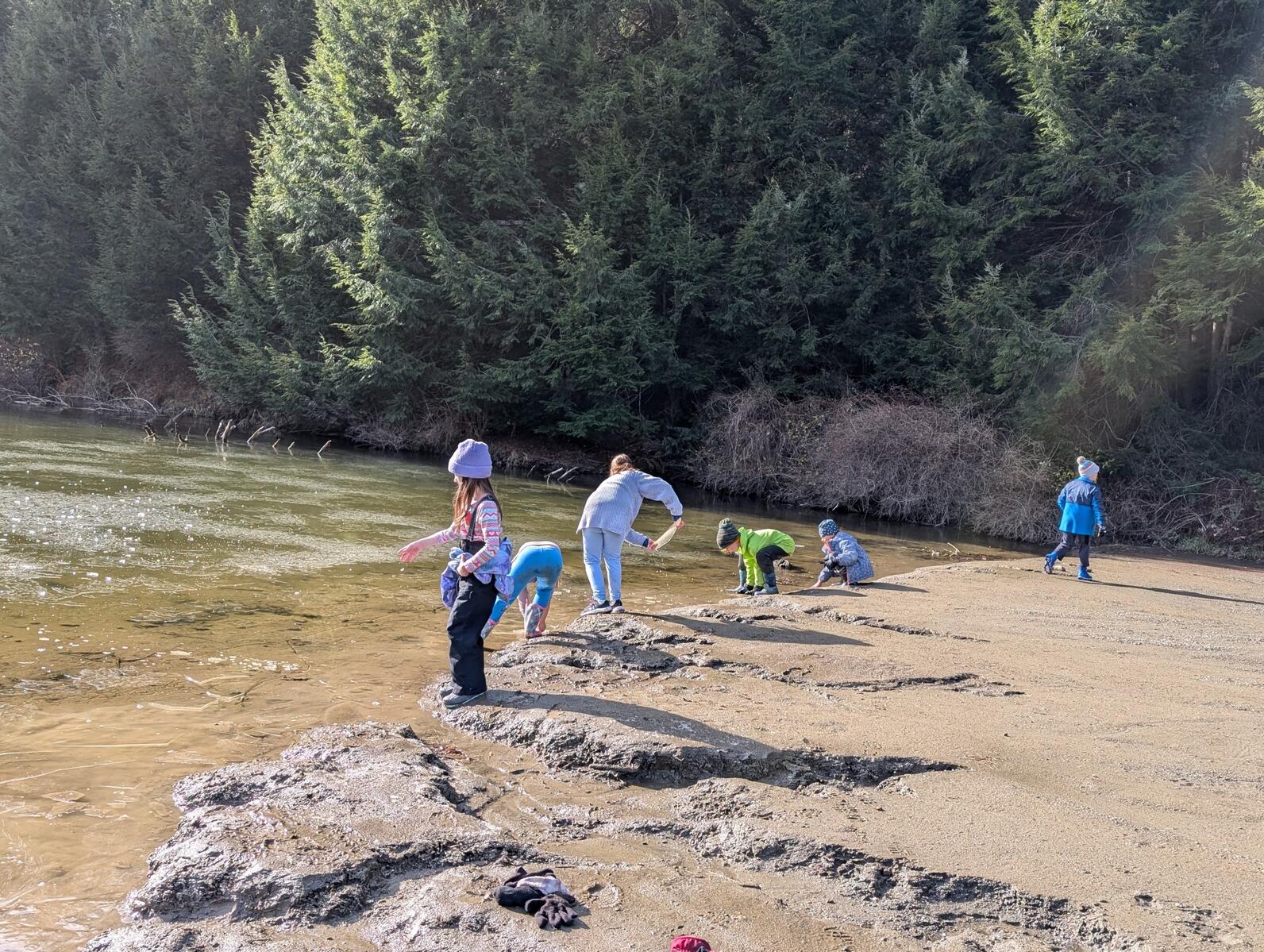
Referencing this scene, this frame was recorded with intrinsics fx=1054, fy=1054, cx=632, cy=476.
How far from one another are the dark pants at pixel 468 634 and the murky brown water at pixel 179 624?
46cm

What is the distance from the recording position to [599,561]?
10211 mm

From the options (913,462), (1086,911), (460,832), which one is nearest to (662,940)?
(460,832)

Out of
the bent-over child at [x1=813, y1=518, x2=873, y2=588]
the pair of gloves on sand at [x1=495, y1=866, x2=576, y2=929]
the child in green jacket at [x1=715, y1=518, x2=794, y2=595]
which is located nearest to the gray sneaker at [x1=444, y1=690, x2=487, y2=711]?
the pair of gloves on sand at [x1=495, y1=866, x2=576, y2=929]

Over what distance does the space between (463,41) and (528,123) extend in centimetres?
267

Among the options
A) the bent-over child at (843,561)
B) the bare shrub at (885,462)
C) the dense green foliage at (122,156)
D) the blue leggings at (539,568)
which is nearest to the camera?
the blue leggings at (539,568)

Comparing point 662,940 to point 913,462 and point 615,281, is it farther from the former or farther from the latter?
point 615,281

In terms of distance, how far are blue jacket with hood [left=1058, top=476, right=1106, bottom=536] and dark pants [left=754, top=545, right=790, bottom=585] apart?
16.8 feet

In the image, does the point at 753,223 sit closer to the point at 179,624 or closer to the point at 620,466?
the point at 620,466

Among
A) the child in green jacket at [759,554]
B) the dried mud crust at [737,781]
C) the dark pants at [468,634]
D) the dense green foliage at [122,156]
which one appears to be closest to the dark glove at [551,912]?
the dried mud crust at [737,781]

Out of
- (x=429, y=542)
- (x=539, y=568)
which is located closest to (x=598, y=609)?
(x=539, y=568)

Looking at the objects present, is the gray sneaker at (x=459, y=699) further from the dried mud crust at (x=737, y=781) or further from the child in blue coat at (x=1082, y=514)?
the child in blue coat at (x=1082, y=514)

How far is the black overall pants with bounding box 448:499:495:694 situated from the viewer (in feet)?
23.7

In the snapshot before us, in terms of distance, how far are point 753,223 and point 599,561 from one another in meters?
17.6

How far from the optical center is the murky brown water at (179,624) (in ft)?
17.0
